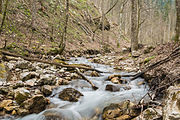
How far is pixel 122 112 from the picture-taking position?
2.92 metres

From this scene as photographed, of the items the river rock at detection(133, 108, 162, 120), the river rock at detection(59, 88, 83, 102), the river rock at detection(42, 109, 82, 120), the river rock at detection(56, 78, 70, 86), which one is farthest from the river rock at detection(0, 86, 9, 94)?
the river rock at detection(133, 108, 162, 120)

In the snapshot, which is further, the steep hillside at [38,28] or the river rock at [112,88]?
the steep hillside at [38,28]

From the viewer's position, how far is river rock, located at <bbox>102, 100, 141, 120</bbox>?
109 inches

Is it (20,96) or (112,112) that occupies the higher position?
(20,96)

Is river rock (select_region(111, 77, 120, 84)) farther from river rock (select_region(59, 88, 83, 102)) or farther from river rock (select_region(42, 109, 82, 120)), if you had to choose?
river rock (select_region(42, 109, 82, 120))

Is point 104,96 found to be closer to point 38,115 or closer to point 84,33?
point 38,115

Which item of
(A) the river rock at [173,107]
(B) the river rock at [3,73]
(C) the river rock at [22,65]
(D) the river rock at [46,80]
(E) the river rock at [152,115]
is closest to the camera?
(A) the river rock at [173,107]

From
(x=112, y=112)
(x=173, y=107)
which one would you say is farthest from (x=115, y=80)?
(x=173, y=107)

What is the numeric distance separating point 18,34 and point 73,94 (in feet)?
22.4

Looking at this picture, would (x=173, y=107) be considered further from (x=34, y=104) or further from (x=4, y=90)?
(x=4, y=90)

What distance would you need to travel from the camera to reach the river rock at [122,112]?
9.11 ft

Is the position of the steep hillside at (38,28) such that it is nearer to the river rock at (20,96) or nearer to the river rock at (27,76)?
the river rock at (27,76)

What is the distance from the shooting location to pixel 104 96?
14.5 feet

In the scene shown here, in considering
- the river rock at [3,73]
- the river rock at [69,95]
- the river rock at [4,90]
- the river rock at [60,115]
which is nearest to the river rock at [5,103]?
the river rock at [4,90]
